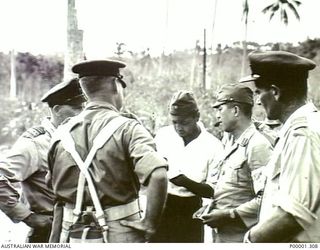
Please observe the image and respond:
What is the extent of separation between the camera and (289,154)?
141 cm

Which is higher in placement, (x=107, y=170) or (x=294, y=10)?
(x=294, y=10)

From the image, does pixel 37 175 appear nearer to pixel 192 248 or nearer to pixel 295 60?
pixel 192 248

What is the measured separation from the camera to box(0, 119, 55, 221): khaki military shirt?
176 cm

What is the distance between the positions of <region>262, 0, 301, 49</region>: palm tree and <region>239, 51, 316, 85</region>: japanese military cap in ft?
0.60

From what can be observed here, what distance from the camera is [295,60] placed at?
162cm

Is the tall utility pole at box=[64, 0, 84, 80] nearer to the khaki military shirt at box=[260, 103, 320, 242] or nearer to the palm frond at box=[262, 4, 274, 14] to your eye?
the palm frond at box=[262, 4, 274, 14]

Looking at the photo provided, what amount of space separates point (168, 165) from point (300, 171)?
0.46 meters

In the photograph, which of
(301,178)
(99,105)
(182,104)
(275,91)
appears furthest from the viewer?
(182,104)

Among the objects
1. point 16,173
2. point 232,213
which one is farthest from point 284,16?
point 16,173

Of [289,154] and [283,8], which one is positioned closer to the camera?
[289,154]

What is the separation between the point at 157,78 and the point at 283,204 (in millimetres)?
638

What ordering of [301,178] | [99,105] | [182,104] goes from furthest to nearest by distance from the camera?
[182,104] < [99,105] < [301,178]

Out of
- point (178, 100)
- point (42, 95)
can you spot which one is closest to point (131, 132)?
point (178, 100)

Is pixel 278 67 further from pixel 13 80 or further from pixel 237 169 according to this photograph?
pixel 13 80
